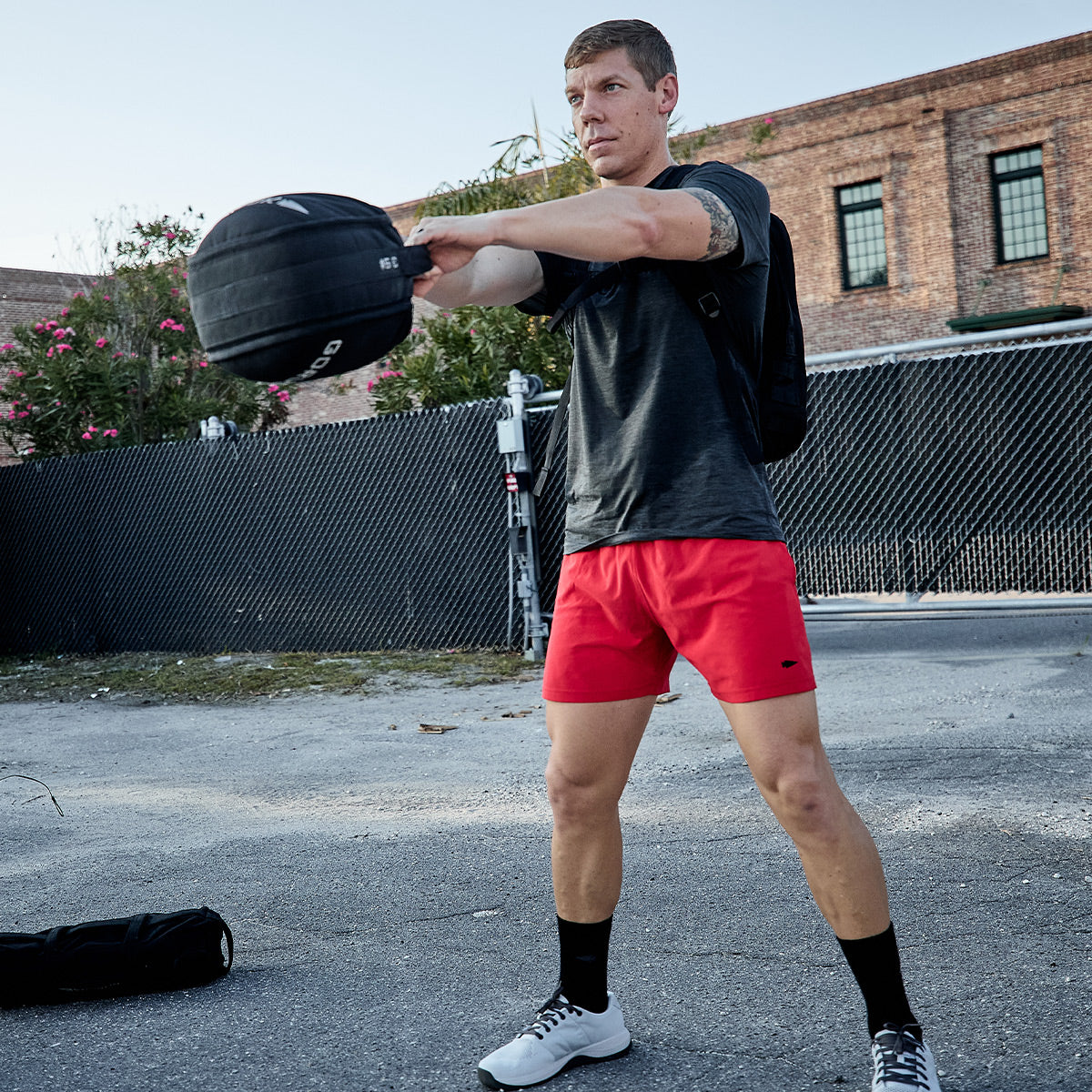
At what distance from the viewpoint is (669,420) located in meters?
2.47

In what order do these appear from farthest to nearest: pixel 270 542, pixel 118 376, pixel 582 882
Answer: pixel 118 376 → pixel 270 542 → pixel 582 882

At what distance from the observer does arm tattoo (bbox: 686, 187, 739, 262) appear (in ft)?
7.19

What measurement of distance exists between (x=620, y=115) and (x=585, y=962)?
5.96 feet

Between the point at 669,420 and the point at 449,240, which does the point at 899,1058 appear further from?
the point at 449,240

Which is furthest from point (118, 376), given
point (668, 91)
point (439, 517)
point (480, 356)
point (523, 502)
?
point (668, 91)

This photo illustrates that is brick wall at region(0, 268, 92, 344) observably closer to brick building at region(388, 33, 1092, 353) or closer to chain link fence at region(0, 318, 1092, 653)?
brick building at region(388, 33, 1092, 353)

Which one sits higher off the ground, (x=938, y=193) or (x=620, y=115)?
(x=938, y=193)

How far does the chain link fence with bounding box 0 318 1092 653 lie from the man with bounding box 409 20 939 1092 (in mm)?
6148

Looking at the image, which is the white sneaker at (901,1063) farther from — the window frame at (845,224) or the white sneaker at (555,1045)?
the window frame at (845,224)

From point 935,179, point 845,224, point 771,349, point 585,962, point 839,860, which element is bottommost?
point 585,962

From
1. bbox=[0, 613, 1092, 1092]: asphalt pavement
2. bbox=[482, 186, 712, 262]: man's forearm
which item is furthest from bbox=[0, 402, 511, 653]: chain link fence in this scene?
bbox=[482, 186, 712, 262]: man's forearm

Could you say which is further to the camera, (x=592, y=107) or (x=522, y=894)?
(x=522, y=894)

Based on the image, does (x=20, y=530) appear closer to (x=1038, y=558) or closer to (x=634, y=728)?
(x=1038, y=558)

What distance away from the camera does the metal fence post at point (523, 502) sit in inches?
357
